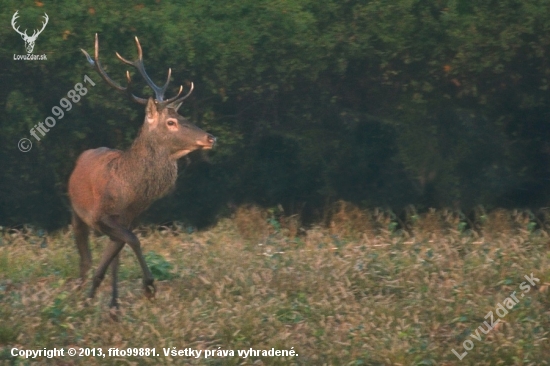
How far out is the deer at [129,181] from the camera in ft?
26.9

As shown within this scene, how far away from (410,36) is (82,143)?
4188 millimetres

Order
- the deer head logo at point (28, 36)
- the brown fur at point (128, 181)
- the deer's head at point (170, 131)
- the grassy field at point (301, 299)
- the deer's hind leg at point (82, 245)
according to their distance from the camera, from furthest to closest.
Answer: the deer head logo at point (28, 36) → the deer's hind leg at point (82, 245) → the deer's head at point (170, 131) → the brown fur at point (128, 181) → the grassy field at point (301, 299)

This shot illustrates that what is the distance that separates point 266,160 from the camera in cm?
1338

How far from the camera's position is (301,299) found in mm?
8297

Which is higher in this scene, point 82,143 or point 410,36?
point 410,36

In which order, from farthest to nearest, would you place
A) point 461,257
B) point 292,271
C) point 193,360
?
point 461,257, point 292,271, point 193,360

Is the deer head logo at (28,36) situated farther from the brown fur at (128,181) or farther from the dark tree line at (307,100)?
the brown fur at (128,181)

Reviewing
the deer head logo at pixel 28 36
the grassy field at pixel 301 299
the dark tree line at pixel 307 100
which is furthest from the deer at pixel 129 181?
the deer head logo at pixel 28 36

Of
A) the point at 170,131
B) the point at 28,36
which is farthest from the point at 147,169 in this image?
the point at 28,36

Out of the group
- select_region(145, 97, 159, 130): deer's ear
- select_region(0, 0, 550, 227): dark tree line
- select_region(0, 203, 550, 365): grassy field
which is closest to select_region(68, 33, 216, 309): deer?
select_region(145, 97, 159, 130): deer's ear

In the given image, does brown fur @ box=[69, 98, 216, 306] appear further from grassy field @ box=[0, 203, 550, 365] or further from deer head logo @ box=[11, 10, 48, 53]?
deer head logo @ box=[11, 10, 48, 53]

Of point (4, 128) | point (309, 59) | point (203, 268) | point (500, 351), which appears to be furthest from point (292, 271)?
point (4, 128)

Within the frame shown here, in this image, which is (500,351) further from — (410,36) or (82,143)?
(82,143)

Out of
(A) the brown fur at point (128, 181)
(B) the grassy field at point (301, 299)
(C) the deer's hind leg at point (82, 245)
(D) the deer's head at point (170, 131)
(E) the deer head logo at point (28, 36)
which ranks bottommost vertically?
(B) the grassy field at point (301, 299)
